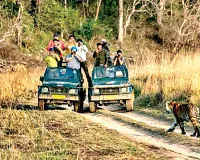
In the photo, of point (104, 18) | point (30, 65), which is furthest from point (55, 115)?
point (104, 18)

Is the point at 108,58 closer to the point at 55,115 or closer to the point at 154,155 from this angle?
the point at 55,115

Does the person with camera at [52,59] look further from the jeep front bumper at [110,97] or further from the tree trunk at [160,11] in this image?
the tree trunk at [160,11]

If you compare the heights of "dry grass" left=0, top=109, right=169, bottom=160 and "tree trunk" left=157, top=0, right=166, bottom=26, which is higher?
"tree trunk" left=157, top=0, right=166, bottom=26

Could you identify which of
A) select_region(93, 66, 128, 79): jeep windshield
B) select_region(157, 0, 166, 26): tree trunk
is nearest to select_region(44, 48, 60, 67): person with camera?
select_region(93, 66, 128, 79): jeep windshield

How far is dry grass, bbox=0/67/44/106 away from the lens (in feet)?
54.6

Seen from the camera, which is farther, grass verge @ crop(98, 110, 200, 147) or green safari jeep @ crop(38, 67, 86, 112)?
green safari jeep @ crop(38, 67, 86, 112)

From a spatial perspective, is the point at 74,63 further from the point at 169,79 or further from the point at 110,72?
the point at 169,79

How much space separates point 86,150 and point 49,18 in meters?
31.6

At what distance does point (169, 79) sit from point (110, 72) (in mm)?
2582

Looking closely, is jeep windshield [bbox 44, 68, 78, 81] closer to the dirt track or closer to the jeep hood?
the jeep hood

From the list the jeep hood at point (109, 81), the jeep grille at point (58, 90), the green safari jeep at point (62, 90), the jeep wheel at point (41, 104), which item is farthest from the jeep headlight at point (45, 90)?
the jeep hood at point (109, 81)

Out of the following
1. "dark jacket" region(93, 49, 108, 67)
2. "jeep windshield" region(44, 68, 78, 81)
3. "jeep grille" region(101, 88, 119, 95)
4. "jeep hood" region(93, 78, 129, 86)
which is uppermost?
"dark jacket" region(93, 49, 108, 67)

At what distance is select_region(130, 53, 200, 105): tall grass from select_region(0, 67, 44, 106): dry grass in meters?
3.88

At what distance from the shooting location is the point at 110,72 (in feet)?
52.2
